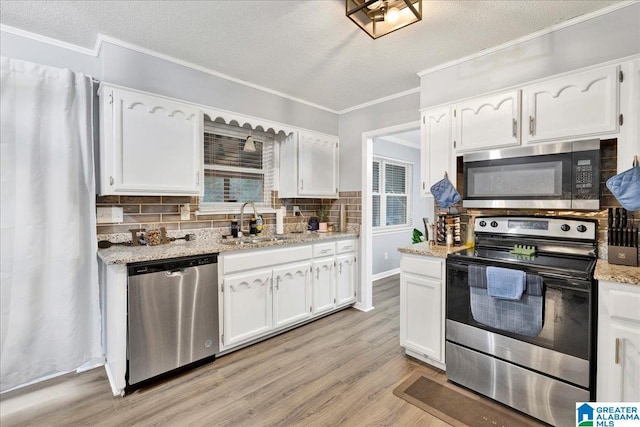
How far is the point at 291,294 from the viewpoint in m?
3.03

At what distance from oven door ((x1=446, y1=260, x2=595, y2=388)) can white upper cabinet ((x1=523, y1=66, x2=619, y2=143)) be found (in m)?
0.99

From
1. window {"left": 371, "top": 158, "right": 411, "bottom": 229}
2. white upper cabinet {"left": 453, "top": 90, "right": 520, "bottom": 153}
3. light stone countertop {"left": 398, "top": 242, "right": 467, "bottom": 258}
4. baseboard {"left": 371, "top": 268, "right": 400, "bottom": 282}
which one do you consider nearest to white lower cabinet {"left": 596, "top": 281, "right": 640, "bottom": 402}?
light stone countertop {"left": 398, "top": 242, "right": 467, "bottom": 258}

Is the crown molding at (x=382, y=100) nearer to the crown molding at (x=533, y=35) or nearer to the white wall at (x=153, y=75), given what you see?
the crown molding at (x=533, y=35)

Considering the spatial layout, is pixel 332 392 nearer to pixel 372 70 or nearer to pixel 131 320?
pixel 131 320

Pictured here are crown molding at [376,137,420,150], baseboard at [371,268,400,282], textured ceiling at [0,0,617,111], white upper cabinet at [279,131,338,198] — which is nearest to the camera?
textured ceiling at [0,0,617,111]

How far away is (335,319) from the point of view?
343cm

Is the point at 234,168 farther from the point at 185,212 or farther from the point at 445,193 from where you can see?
the point at 445,193

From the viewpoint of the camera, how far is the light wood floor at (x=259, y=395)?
1854 millimetres

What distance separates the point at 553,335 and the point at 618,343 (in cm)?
28

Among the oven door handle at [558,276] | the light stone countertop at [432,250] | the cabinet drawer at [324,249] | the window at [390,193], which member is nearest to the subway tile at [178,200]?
the cabinet drawer at [324,249]

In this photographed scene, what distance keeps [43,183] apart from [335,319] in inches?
112

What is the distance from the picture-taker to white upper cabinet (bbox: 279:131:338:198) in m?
3.49

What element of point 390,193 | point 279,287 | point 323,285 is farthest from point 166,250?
point 390,193

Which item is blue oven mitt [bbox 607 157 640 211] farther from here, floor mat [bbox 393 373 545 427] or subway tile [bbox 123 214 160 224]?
subway tile [bbox 123 214 160 224]
